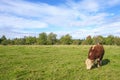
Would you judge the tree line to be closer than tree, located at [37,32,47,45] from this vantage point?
Yes

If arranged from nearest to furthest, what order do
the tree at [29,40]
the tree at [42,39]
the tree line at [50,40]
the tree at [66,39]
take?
the tree line at [50,40] < the tree at [42,39] < the tree at [29,40] < the tree at [66,39]

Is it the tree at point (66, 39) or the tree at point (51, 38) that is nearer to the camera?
the tree at point (66, 39)

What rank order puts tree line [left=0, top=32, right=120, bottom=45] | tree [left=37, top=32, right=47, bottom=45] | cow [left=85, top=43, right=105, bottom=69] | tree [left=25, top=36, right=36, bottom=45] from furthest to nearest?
tree [left=25, top=36, right=36, bottom=45], tree [left=37, top=32, right=47, bottom=45], tree line [left=0, top=32, right=120, bottom=45], cow [left=85, top=43, right=105, bottom=69]

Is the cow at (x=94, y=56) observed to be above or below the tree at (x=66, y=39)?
below

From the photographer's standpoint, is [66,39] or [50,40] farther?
[50,40]

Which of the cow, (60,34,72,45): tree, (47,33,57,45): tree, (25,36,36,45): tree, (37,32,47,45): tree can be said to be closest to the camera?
the cow

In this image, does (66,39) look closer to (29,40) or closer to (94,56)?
(29,40)

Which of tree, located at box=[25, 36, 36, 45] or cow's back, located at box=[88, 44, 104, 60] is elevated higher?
tree, located at box=[25, 36, 36, 45]

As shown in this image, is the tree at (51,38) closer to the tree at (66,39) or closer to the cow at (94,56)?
the tree at (66,39)

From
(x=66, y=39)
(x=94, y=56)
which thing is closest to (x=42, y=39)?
(x=66, y=39)

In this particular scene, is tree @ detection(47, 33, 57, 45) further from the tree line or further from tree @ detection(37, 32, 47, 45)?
tree @ detection(37, 32, 47, 45)

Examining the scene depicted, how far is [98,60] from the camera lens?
1217 centimetres

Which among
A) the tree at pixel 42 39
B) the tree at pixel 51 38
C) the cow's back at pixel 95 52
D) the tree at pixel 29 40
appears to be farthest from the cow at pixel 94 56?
the tree at pixel 51 38

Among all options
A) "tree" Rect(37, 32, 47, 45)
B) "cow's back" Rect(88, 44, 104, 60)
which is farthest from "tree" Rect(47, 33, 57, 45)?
"cow's back" Rect(88, 44, 104, 60)
